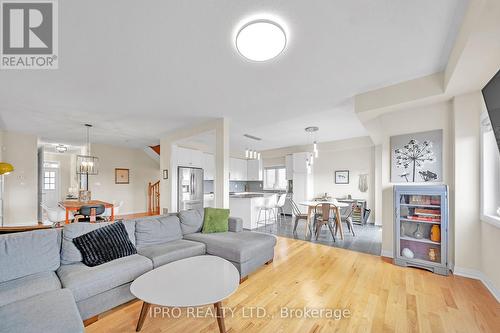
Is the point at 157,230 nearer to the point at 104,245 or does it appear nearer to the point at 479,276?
the point at 104,245

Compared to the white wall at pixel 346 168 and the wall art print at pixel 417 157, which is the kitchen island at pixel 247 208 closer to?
the white wall at pixel 346 168

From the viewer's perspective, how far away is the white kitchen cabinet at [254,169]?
8156 mm

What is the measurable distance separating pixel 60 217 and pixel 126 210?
3.10 m

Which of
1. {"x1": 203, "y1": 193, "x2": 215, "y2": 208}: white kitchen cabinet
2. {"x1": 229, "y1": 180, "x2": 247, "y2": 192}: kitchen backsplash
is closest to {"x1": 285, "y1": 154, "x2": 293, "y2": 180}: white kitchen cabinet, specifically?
{"x1": 229, "y1": 180, "x2": 247, "y2": 192}: kitchen backsplash

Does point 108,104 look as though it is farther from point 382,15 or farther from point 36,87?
point 382,15

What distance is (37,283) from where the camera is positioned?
64.6 inches

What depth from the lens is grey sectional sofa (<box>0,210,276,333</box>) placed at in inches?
49.6

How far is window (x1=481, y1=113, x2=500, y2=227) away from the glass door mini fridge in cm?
34

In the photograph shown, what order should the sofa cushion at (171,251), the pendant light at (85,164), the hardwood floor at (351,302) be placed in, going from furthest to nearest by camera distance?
1. the pendant light at (85,164)
2. the sofa cushion at (171,251)
3. the hardwood floor at (351,302)

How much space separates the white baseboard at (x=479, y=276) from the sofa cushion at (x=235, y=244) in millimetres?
2414

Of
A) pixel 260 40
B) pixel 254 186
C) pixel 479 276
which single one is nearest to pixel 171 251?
pixel 260 40

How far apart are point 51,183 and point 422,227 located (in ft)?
36.4

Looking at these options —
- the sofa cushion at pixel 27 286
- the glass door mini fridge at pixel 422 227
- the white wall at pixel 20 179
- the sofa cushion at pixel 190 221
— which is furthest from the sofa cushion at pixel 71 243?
the white wall at pixel 20 179

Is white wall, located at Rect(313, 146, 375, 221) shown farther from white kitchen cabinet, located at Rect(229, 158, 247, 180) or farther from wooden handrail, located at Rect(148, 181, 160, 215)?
wooden handrail, located at Rect(148, 181, 160, 215)
